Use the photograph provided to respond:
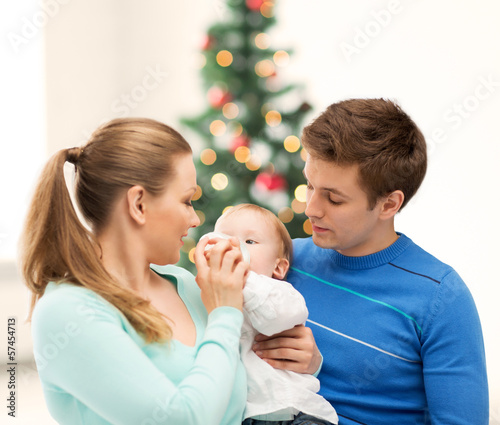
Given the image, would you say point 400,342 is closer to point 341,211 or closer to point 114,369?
point 341,211

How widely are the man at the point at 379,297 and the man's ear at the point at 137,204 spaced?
1.67 ft

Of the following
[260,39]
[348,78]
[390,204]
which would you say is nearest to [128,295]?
[390,204]

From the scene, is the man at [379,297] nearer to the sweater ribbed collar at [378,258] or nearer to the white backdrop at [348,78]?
the sweater ribbed collar at [378,258]

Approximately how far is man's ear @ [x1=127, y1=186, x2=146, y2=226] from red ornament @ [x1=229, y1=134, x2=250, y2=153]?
2.18 metres

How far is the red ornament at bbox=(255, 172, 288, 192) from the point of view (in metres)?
3.45

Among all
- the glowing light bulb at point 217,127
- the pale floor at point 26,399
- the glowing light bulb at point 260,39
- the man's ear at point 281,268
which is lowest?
the pale floor at point 26,399

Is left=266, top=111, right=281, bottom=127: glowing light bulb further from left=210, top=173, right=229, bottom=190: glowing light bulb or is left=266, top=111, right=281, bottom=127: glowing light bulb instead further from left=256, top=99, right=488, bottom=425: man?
left=256, top=99, right=488, bottom=425: man

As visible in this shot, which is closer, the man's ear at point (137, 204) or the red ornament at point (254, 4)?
the man's ear at point (137, 204)

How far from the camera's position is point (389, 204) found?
5.73ft

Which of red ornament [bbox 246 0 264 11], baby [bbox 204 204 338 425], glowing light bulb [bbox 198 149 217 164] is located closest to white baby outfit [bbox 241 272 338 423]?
baby [bbox 204 204 338 425]

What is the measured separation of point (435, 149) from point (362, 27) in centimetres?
108

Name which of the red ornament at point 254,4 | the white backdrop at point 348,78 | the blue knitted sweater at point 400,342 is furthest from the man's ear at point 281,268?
the red ornament at point 254,4

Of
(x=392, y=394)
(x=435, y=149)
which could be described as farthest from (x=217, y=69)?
(x=392, y=394)

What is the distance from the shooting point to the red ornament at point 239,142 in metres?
3.49
